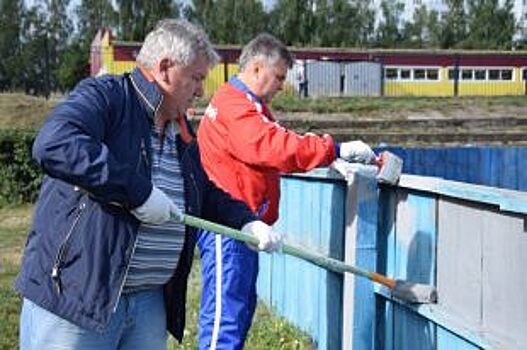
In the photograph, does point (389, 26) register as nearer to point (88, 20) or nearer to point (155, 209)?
point (88, 20)

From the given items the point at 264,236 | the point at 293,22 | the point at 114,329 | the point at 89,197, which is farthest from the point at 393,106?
the point at 293,22

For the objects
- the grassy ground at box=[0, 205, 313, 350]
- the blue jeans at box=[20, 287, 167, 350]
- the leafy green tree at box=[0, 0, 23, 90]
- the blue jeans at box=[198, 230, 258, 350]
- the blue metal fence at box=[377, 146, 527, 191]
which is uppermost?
the leafy green tree at box=[0, 0, 23, 90]

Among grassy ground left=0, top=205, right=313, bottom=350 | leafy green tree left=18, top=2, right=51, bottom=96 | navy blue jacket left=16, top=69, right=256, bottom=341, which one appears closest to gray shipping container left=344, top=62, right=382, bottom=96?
grassy ground left=0, top=205, right=313, bottom=350

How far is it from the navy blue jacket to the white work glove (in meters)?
0.02

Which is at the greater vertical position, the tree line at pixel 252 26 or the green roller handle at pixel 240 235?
the tree line at pixel 252 26

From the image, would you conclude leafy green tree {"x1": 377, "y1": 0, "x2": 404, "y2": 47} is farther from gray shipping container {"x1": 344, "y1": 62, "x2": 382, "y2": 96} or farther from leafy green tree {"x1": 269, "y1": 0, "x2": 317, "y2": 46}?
gray shipping container {"x1": 344, "y1": 62, "x2": 382, "y2": 96}

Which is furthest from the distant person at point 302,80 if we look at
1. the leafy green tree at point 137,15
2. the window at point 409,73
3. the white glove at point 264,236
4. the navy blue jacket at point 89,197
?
the navy blue jacket at point 89,197

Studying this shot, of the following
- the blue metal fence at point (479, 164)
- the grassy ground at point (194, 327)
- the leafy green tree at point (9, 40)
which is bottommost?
the grassy ground at point (194, 327)

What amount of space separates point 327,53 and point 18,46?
40953 mm

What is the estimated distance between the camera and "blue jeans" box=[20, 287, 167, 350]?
275 centimetres

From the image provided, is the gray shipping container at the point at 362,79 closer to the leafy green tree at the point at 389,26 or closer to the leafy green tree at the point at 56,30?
the leafy green tree at the point at 389,26

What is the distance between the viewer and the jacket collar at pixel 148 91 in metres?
2.87

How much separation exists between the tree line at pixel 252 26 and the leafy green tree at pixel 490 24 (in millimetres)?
70

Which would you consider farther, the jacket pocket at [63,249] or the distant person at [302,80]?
the distant person at [302,80]
